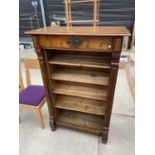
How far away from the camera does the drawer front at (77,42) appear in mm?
964

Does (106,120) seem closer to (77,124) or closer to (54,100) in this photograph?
(77,124)

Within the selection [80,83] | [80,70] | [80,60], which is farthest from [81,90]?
[80,60]

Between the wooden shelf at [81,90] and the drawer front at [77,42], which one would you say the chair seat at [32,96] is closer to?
the wooden shelf at [81,90]

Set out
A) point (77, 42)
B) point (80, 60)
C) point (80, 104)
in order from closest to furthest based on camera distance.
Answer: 1. point (77, 42)
2. point (80, 60)
3. point (80, 104)

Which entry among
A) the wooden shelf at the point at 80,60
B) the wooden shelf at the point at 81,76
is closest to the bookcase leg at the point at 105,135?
the wooden shelf at the point at 81,76

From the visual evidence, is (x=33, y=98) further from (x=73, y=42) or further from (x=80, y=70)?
(x=73, y=42)

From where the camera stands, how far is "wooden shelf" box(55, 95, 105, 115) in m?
1.41

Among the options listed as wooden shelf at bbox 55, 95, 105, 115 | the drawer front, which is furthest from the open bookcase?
the drawer front

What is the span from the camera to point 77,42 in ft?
3.29

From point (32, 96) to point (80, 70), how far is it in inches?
24.8

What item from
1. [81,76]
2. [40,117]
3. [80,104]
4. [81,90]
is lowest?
[40,117]

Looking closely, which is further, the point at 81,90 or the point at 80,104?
the point at 80,104

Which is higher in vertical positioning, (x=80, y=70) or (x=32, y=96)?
(x=80, y=70)
